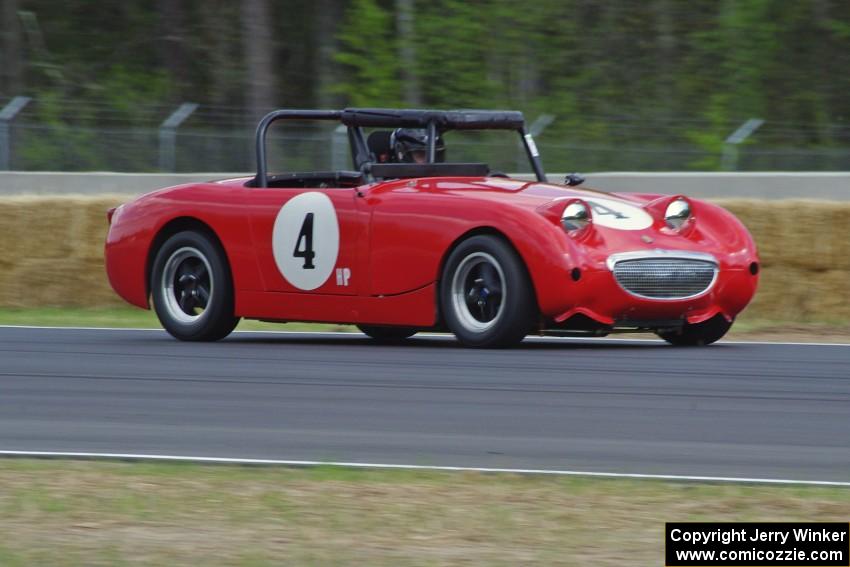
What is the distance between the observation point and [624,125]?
17.7 meters

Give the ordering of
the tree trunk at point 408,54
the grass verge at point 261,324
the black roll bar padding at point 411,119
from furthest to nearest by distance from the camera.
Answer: the tree trunk at point 408,54
the grass verge at point 261,324
the black roll bar padding at point 411,119

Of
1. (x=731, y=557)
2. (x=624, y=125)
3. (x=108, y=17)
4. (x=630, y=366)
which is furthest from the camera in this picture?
(x=108, y=17)

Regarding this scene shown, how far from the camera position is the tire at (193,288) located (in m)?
9.59

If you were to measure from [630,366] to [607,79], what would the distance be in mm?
21254

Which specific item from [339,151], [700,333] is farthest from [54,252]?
[700,333]

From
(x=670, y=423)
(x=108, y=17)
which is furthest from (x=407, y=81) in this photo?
(x=670, y=423)

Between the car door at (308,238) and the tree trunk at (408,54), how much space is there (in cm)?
1967

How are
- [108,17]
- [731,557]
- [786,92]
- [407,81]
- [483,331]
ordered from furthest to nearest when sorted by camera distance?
[108,17] < [407,81] < [786,92] < [483,331] < [731,557]

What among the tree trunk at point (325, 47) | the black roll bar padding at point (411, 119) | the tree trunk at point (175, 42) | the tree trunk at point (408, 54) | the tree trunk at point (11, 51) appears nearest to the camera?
the black roll bar padding at point (411, 119)

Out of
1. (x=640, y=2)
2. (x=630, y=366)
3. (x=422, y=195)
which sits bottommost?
(x=630, y=366)

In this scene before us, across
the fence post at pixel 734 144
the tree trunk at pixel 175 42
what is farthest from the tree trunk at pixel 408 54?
the fence post at pixel 734 144

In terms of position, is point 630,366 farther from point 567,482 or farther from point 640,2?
point 640,2

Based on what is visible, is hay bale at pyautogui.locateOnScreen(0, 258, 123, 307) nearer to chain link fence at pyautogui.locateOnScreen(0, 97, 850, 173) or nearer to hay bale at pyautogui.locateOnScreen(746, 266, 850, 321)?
chain link fence at pyautogui.locateOnScreen(0, 97, 850, 173)

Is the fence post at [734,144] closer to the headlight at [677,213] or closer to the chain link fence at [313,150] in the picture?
the chain link fence at [313,150]
